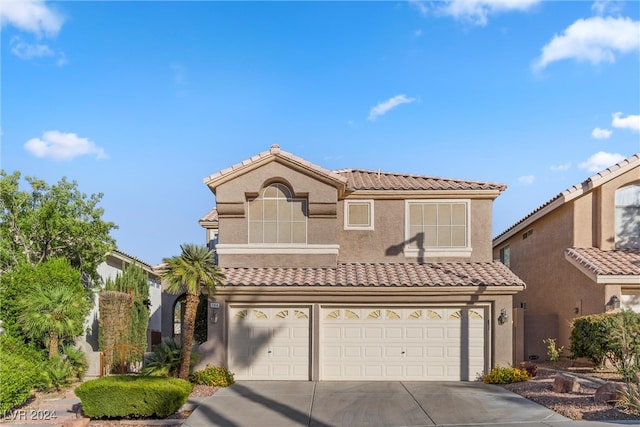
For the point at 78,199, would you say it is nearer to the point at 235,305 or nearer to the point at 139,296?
the point at 139,296

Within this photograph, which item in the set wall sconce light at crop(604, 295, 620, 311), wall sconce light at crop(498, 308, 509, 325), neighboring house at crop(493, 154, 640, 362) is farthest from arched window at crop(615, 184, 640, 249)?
wall sconce light at crop(498, 308, 509, 325)

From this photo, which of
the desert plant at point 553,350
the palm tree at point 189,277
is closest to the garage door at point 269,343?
the palm tree at point 189,277

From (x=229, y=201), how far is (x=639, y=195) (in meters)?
13.9

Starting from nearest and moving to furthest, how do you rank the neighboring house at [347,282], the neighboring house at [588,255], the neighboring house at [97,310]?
the neighboring house at [347,282] → the neighboring house at [97,310] → the neighboring house at [588,255]

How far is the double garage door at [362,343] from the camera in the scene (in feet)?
58.8

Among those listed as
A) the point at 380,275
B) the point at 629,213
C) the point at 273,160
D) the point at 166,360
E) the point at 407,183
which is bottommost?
the point at 166,360

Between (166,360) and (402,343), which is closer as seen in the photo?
(166,360)

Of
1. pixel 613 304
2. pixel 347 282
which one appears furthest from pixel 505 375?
pixel 347 282

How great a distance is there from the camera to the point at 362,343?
18.0 metres

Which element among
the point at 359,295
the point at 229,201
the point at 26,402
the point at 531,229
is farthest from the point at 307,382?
the point at 531,229

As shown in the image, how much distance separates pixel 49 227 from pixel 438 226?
41.1ft

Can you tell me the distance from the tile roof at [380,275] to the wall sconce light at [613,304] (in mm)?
3222

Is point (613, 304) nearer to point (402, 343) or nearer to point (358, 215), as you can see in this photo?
point (402, 343)

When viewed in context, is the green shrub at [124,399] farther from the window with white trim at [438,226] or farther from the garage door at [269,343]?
the window with white trim at [438,226]
